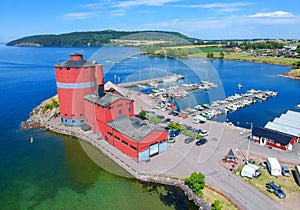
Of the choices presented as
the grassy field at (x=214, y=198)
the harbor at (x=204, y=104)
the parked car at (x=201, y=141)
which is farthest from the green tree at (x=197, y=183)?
the harbor at (x=204, y=104)

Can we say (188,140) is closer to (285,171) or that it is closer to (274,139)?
(274,139)

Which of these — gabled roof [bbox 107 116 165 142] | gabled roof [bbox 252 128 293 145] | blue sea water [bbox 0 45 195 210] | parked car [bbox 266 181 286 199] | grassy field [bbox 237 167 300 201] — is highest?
gabled roof [bbox 107 116 165 142]

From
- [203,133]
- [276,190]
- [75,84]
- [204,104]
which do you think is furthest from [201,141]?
[204,104]

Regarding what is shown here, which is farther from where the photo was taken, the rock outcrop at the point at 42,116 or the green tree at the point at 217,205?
the rock outcrop at the point at 42,116

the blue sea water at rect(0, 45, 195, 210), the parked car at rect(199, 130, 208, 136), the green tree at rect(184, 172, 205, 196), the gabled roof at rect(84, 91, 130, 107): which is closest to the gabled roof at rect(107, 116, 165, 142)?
the gabled roof at rect(84, 91, 130, 107)

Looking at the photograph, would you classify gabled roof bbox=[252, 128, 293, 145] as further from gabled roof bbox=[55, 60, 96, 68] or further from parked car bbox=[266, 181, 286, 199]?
gabled roof bbox=[55, 60, 96, 68]

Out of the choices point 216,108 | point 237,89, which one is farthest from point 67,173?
point 237,89

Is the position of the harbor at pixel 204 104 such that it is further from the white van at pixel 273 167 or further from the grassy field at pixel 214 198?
the grassy field at pixel 214 198

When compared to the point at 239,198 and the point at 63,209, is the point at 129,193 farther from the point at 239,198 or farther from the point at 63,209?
the point at 239,198
